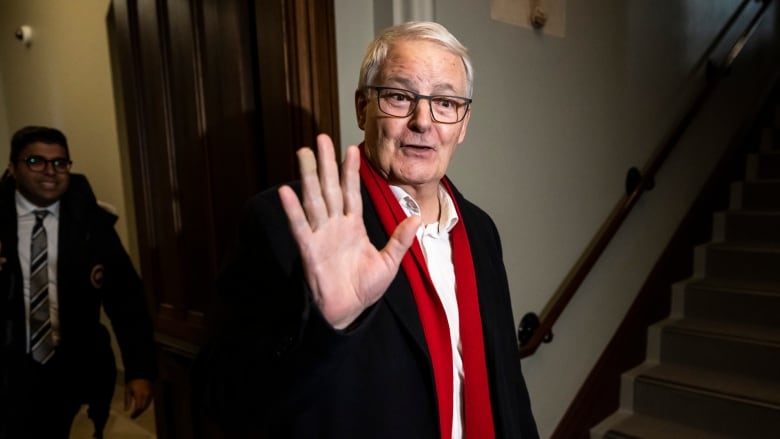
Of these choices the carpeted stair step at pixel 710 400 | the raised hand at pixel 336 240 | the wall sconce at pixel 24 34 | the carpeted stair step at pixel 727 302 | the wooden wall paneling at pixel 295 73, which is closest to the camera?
the raised hand at pixel 336 240

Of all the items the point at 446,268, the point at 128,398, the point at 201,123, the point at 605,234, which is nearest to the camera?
the point at 446,268

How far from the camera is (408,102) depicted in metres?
0.94

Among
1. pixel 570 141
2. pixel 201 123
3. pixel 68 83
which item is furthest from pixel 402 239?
pixel 68 83

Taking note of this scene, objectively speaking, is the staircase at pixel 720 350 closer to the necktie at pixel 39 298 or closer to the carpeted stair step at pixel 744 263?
the carpeted stair step at pixel 744 263

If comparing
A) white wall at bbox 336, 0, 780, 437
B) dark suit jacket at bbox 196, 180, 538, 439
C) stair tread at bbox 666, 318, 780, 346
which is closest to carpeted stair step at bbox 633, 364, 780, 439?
stair tread at bbox 666, 318, 780, 346

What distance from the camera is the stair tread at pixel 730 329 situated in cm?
225

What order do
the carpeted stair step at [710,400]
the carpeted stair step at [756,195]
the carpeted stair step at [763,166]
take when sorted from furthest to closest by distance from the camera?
the carpeted stair step at [763,166] → the carpeted stair step at [756,195] → the carpeted stair step at [710,400]

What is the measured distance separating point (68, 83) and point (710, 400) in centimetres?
397

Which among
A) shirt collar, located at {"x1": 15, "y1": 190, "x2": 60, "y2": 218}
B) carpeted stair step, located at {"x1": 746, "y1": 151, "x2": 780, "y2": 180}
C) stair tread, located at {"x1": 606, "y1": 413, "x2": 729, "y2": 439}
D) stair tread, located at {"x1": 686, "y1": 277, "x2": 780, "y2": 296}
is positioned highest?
shirt collar, located at {"x1": 15, "y1": 190, "x2": 60, "y2": 218}

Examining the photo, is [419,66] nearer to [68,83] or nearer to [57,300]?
[57,300]

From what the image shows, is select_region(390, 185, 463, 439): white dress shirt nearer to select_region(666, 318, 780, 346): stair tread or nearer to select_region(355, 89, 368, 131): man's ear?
select_region(355, 89, 368, 131): man's ear

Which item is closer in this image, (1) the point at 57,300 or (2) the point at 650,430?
(1) the point at 57,300

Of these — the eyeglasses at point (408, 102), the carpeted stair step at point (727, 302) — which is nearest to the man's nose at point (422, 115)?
the eyeglasses at point (408, 102)

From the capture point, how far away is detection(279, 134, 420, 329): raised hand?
661mm
